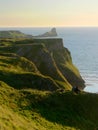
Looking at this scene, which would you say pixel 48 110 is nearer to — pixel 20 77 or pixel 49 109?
pixel 49 109

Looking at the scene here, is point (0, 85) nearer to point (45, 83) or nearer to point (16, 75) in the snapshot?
point (16, 75)

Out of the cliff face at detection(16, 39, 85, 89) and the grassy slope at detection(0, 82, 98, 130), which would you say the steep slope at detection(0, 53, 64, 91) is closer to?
the grassy slope at detection(0, 82, 98, 130)

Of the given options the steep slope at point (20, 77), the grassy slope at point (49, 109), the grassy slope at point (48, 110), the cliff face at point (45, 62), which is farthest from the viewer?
the cliff face at point (45, 62)

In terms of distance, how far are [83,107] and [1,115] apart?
18.2 m

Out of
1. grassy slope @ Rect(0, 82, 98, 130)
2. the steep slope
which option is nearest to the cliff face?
the steep slope

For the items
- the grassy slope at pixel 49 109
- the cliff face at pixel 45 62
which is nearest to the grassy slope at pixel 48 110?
the grassy slope at pixel 49 109

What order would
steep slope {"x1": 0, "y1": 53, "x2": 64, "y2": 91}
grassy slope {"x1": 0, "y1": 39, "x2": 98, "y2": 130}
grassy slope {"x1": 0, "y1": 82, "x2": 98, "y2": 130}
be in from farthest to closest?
steep slope {"x1": 0, "y1": 53, "x2": 64, "y2": 91}, grassy slope {"x1": 0, "y1": 82, "x2": 98, "y2": 130}, grassy slope {"x1": 0, "y1": 39, "x2": 98, "y2": 130}

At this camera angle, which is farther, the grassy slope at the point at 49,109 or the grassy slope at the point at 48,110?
the grassy slope at the point at 49,109

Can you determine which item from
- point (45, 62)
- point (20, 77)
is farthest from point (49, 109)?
point (45, 62)

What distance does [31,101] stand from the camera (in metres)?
46.8

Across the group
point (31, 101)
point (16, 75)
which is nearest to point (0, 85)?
point (31, 101)

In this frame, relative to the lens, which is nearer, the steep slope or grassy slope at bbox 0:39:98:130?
grassy slope at bbox 0:39:98:130

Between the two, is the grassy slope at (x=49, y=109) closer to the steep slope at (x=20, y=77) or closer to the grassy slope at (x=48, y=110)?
the grassy slope at (x=48, y=110)

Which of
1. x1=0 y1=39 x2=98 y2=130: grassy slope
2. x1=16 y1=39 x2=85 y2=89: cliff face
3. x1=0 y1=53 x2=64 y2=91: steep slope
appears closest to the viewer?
x1=0 y1=39 x2=98 y2=130: grassy slope
